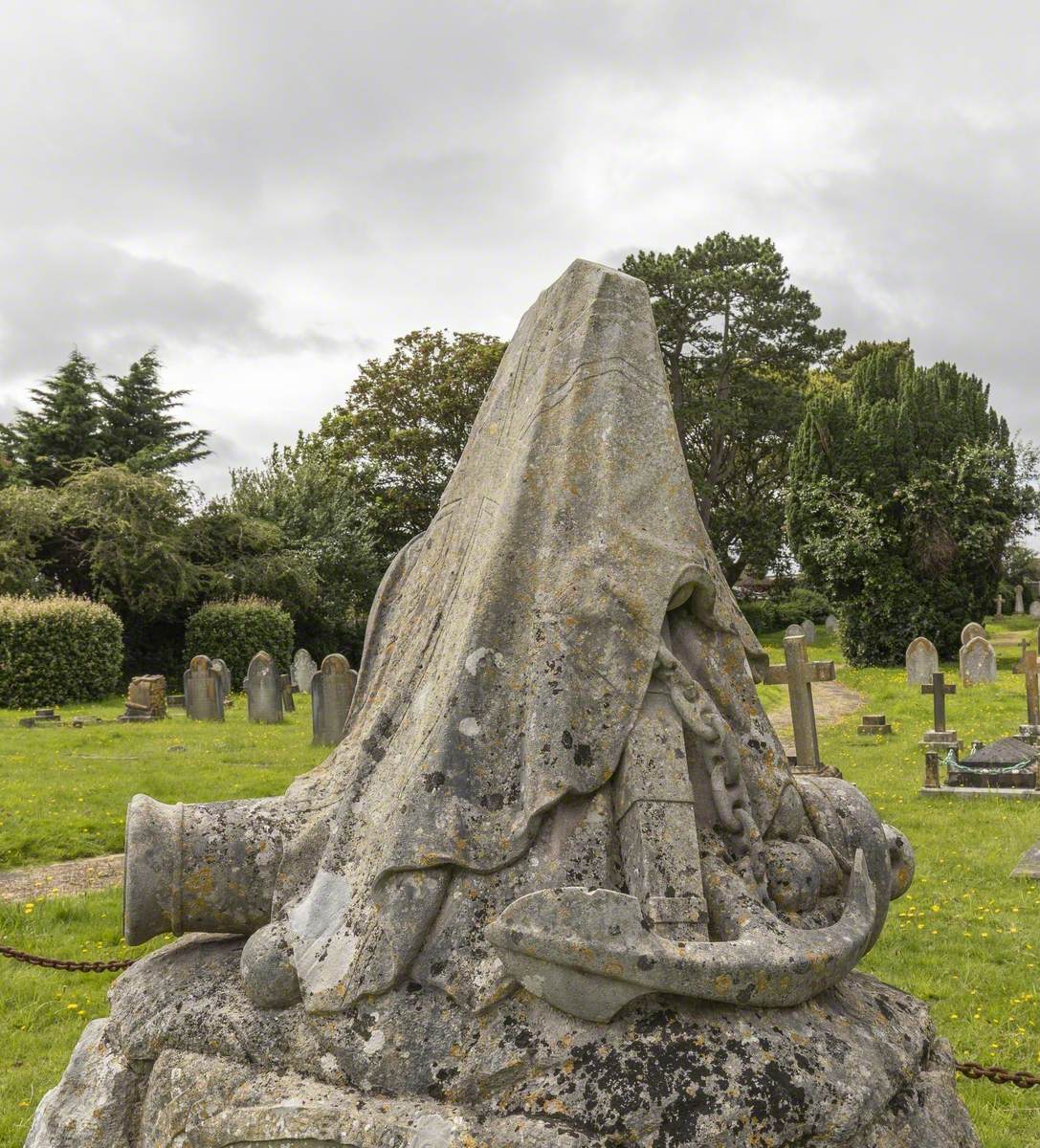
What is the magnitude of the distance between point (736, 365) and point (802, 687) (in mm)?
30890

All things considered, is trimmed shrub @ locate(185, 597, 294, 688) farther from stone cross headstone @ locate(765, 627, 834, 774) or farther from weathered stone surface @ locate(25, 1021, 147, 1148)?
weathered stone surface @ locate(25, 1021, 147, 1148)

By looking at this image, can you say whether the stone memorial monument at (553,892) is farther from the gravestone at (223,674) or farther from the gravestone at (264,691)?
the gravestone at (223,674)

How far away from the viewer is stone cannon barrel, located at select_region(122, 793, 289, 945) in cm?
374

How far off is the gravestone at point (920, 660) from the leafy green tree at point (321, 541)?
16.7 m

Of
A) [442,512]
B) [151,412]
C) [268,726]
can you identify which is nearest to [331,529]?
[151,412]

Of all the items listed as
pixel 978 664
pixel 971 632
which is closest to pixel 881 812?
pixel 978 664

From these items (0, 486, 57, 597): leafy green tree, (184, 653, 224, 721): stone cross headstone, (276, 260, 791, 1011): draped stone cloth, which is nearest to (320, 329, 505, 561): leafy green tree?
(0, 486, 57, 597): leafy green tree

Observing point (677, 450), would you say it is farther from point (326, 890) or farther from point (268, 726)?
point (268, 726)

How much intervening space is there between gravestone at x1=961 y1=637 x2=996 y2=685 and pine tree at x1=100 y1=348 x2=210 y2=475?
82.7ft

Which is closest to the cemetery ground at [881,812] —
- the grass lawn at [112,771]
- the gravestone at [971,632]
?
the grass lawn at [112,771]

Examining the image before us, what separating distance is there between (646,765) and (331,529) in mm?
32427

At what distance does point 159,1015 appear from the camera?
3.58m

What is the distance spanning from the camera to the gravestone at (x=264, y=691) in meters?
19.4

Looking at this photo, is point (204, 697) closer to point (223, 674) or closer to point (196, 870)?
point (223, 674)
